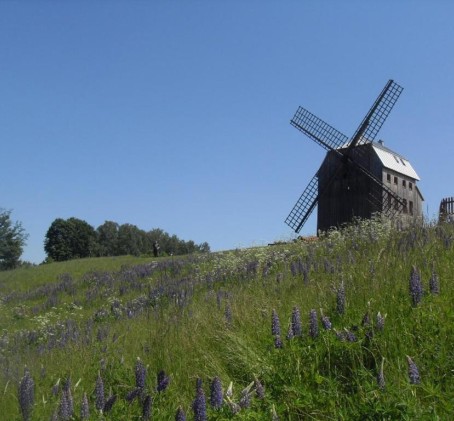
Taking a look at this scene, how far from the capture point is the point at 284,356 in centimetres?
495

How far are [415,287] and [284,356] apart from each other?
54.0 inches

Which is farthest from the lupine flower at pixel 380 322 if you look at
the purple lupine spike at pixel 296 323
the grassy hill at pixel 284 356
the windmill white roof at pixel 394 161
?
the windmill white roof at pixel 394 161

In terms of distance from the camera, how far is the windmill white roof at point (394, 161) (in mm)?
31594

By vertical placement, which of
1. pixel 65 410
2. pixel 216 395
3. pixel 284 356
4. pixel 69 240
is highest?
pixel 69 240

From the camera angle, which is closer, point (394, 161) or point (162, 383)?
point (162, 383)

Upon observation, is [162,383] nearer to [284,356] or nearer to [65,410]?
[65,410]

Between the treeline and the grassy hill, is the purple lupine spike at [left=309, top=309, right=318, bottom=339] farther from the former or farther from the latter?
the treeline

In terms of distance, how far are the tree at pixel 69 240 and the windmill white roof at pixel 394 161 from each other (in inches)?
2696

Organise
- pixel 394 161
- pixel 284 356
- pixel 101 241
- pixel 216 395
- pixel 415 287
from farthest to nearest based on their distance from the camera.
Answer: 1. pixel 101 241
2. pixel 394 161
3. pixel 415 287
4. pixel 284 356
5. pixel 216 395

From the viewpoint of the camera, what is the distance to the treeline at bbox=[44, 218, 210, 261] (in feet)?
307

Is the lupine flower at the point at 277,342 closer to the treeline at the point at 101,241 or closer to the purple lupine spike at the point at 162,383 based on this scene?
the purple lupine spike at the point at 162,383

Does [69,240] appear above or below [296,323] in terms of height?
above

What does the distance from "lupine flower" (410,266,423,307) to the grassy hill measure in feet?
0.04

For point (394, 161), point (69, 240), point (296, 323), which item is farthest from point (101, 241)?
point (296, 323)
